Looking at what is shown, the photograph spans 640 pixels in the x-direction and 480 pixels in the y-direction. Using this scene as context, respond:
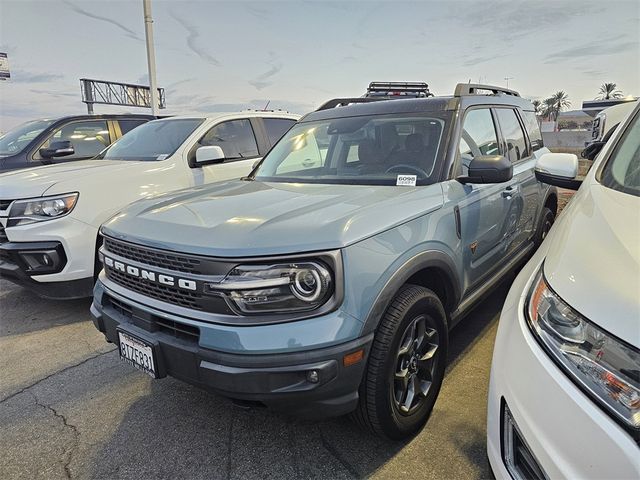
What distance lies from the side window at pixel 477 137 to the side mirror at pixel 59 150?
17.0 feet

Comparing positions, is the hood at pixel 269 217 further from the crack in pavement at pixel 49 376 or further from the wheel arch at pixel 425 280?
the crack in pavement at pixel 49 376

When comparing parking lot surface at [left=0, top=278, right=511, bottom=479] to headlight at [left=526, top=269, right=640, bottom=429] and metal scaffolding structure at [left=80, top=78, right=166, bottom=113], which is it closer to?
headlight at [left=526, top=269, right=640, bottom=429]

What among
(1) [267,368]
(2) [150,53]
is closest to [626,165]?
(1) [267,368]

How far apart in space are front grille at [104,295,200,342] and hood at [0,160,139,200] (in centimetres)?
215

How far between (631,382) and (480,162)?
5.76 feet

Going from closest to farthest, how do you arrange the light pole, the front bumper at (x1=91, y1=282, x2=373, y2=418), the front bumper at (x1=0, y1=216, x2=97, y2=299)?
the front bumper at (x1=91, y1=282, x2=373, y2=418)
the front bumper at (x1=0, y1=216, x2=97, y2=299)
the light pole

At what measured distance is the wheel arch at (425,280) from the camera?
6.30 ft

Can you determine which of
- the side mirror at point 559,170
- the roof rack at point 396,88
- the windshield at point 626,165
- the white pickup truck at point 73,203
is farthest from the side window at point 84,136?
the windshield at point 626,165

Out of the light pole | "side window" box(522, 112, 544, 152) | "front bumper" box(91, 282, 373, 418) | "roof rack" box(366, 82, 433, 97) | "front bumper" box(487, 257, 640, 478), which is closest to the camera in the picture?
"front bumper" box(487, 257, 640, 478)

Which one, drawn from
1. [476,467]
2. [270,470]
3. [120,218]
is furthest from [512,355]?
[120,218]

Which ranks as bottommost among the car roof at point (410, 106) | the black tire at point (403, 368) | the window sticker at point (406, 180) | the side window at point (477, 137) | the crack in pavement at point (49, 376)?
the crack in pavement at point (49, 376)

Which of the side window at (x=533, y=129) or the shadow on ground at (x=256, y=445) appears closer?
the shadow on ground at (x=256, y=445)

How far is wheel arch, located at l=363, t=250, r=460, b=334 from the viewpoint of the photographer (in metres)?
1.92

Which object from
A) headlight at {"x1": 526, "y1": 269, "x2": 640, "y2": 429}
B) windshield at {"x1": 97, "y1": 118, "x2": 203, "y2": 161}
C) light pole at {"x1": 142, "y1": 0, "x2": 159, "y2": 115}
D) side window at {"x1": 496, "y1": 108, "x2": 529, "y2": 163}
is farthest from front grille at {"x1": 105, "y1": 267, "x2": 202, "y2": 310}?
light pole at {"x1": 142, "y1": 0, "x2": 159, "y2": 115}
